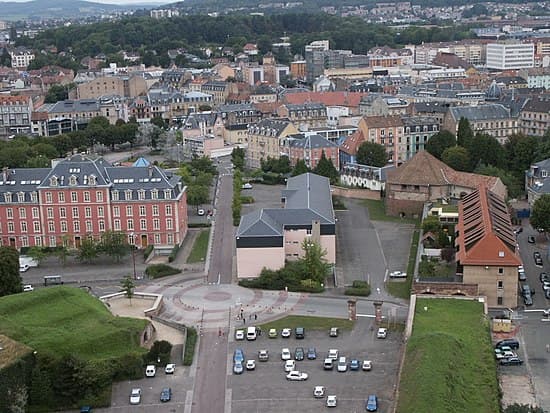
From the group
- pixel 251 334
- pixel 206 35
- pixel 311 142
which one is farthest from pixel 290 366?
pixel 206 35

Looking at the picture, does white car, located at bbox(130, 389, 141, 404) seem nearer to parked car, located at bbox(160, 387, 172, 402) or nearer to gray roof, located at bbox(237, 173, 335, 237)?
parked car, located at bbox(160, 387, 172, 402)

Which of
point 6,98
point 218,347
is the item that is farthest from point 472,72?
point 218,347

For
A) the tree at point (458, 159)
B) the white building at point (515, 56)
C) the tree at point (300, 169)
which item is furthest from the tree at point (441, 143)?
the white building at point (515, 56)

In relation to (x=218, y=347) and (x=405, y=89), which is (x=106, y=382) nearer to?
(x=218, y=347)

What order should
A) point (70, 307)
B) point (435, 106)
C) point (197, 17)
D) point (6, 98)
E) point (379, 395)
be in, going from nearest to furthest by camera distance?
point (379, 395), point (70, 307), point (435, 106), point (6, 98), point (197, 17)

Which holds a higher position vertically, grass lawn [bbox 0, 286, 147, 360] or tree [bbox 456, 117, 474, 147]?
tree [bbox 456, 117, 474, 147]

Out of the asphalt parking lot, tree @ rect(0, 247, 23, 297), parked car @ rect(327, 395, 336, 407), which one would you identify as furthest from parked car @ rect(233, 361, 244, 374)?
tree @ rect(0, 247, 23, 297)

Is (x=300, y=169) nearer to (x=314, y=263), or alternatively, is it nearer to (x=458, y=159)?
(x=458, y=159)
